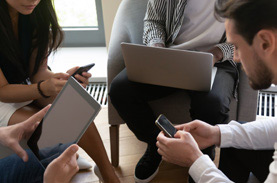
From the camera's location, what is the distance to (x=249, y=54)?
100 cm

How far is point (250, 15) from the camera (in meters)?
0.92

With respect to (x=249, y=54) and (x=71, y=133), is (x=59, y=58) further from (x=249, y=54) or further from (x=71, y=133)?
(x=249, y=54)

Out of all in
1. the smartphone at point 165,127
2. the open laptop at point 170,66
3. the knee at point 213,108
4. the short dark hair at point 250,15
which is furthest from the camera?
the knee at point 213,108

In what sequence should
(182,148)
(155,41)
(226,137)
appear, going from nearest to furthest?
(182,148)
(226,137)
(155,41)

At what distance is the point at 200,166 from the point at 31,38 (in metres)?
0.93

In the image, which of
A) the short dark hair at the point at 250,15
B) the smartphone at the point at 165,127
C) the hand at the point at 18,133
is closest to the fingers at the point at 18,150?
the hand at the point at 18,133

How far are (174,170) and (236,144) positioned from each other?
2.00 ft

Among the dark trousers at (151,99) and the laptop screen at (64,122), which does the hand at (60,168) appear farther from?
the dark trousers at (151,99)

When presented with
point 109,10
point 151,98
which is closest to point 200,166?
point 151,98

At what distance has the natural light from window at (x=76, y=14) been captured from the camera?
2.51 m

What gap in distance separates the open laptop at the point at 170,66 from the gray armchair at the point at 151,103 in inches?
5.4

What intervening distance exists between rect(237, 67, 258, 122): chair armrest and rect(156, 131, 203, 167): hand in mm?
522

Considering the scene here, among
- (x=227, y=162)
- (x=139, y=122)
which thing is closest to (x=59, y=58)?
(x=139, y=122)

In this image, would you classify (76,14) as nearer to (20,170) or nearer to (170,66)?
(170,66)
